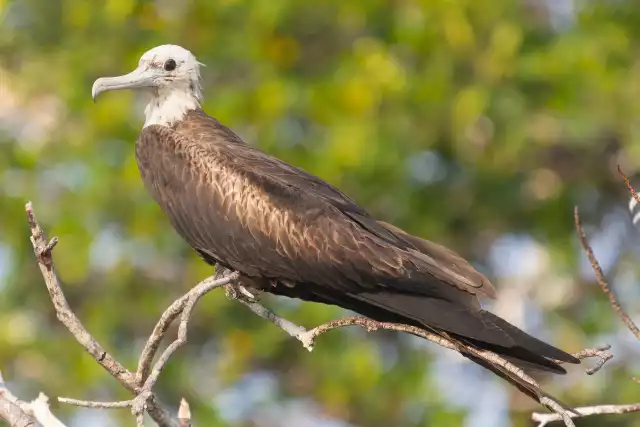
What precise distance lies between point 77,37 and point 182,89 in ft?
13.3

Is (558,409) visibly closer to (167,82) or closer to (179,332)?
(179,332)

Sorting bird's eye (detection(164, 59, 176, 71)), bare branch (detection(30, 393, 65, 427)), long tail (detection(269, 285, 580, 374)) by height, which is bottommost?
bare branch (detection(30, 393, 65, 427))

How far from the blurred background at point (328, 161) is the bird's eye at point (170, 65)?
2589 mm

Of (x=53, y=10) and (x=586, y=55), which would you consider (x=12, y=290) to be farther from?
(x=586, y=55)

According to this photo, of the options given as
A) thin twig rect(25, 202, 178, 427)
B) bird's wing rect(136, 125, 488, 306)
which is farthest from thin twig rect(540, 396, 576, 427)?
thin twig rect(25, 202, 178, 427)

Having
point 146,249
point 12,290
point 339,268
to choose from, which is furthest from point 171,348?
point 12,290

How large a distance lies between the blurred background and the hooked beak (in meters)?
2.68

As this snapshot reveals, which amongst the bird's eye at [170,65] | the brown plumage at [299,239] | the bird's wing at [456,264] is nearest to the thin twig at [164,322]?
the brown plumage at [299,239]

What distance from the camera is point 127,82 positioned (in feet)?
16.5

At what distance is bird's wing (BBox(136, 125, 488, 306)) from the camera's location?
13.6ft

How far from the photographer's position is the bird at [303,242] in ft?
13.0

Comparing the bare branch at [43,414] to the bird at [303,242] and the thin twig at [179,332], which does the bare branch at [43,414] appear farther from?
the bird at [303,242]

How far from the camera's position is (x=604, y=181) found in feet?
32.3

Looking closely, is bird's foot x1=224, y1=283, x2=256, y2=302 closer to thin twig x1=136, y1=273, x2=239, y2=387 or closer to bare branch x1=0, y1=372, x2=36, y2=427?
thin twig x1=136, y1=273, x2=239, y2=387
